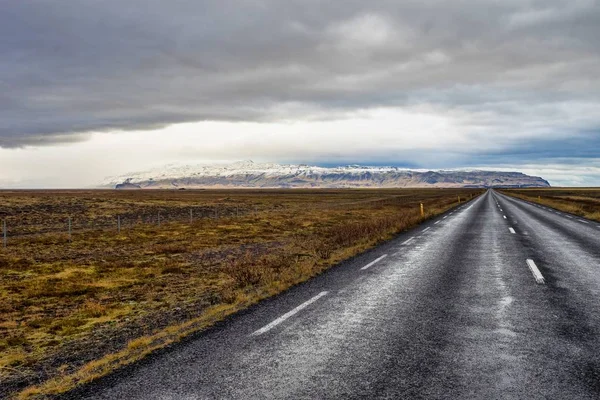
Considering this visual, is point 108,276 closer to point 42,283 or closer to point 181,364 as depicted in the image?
point 42,283

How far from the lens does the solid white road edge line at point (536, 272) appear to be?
30.4ft

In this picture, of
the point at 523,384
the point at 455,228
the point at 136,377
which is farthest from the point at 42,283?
the point at 455,228

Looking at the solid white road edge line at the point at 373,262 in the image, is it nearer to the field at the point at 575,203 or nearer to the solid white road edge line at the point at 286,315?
the solid white road edge line at the point at 286,315

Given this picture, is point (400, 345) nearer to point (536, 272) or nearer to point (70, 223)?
point (536, 272)

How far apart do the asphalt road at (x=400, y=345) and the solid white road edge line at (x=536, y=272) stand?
0.14 ft

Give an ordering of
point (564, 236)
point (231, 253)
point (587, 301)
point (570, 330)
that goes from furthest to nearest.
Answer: point (564, 236) → point (231, 253) → point (587, 301) → point (570, 330)

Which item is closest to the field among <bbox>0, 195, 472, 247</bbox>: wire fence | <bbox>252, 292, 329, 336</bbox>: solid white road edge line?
<bbox>0, 195, 472, 247</bbox>: wire fence

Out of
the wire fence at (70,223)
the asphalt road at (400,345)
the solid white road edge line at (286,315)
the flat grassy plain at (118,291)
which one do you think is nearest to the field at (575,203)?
the flat grassy plain at (118,291)

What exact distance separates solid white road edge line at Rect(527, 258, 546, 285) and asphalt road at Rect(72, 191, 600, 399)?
41mm

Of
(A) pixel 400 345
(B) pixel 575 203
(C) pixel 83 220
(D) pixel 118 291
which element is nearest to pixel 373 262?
(A) pixel 400 345

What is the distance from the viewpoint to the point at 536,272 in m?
10.2

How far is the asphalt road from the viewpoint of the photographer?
14.1ft

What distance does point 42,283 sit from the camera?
11461 millimetres

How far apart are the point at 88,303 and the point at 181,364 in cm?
522
